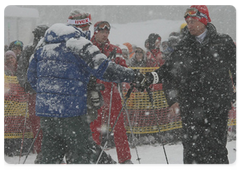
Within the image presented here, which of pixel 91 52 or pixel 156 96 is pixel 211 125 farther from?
pixel 156 96

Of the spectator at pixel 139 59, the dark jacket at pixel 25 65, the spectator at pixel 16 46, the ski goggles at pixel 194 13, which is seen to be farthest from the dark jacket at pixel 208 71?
the spectator at pixel 16 46

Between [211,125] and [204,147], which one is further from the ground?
[211,125]

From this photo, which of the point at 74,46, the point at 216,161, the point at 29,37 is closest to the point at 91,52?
the point at 74,46

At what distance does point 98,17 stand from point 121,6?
0.35 meters

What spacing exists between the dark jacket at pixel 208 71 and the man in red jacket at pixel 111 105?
0.82 meters

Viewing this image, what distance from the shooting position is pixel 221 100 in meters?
2.46

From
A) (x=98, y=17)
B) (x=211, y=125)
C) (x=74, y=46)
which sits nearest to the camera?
(x=74, y=46)

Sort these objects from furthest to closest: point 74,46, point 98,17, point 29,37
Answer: point 29,37
point 98,17
point 74,46

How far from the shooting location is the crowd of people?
2059mm

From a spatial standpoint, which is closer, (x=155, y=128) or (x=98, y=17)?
(x=98, y=17)

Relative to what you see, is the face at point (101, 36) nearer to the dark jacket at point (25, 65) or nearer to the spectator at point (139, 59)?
the dark jacket at point (25, 65)

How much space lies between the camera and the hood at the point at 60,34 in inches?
81.2

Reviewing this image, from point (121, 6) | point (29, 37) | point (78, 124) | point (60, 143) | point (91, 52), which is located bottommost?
point (60, 143)

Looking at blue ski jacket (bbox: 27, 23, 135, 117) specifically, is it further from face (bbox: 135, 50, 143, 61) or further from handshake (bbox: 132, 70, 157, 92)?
face (bbox: 135, 50, 143, 61)
